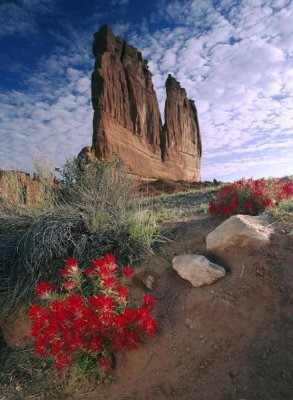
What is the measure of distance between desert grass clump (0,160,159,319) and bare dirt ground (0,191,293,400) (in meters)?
0.73

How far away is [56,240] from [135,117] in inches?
866

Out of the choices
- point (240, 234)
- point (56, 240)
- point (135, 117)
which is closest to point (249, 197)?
point (240, 234)

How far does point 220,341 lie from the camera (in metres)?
3.11

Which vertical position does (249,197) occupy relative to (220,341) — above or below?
above

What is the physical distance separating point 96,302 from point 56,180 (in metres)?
5.21

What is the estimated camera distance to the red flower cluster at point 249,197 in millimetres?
5262

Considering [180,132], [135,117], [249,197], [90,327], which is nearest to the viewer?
[90,327]

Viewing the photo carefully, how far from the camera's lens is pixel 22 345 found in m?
3.95

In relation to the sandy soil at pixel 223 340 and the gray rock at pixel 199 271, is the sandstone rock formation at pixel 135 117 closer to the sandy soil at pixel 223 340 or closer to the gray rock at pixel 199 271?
the gray rock at pixel 199 271

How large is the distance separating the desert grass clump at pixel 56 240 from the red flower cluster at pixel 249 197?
1.18 metres

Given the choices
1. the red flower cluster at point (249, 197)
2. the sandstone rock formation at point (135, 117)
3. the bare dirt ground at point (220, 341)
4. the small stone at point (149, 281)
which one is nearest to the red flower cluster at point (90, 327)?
the bare dirt ground at point (220, 341)

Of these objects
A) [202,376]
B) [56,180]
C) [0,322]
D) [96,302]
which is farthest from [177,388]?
[56,180]

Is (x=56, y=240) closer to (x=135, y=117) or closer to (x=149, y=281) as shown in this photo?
(x=149, y=281)

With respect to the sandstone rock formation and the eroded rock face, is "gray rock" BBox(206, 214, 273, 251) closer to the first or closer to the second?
the sandstone rock formation
